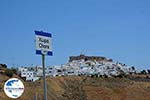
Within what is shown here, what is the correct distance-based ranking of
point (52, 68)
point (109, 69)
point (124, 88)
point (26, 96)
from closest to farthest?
1. point (26, 96)
2. point (124, 88)
3. point (52, 68)
4. point (109, 69)

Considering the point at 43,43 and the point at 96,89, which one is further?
the point at 96,89

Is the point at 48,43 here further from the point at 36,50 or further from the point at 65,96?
the point at 65,96

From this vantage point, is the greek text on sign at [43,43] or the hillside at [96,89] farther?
the hillside at [96,89]

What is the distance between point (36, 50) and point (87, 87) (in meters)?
53.4

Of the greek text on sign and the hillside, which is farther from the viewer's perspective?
the hillside

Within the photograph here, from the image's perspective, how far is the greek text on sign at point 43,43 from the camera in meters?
7.81

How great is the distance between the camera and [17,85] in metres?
8.62

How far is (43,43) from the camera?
26.1 ft

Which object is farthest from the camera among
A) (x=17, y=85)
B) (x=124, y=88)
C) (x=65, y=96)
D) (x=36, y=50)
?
(x=124, y=88)

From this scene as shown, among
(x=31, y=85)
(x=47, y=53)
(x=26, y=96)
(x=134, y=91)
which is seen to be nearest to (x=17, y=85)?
(x=47, y=53)

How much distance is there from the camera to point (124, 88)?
64188 millimetres

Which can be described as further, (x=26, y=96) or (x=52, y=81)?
(x=52, y=81)

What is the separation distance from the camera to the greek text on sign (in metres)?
7.81

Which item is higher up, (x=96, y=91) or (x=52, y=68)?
(x=52, y=68)
